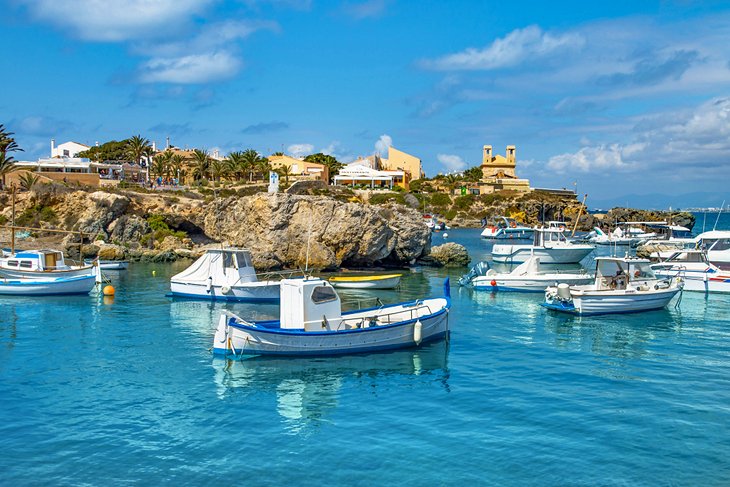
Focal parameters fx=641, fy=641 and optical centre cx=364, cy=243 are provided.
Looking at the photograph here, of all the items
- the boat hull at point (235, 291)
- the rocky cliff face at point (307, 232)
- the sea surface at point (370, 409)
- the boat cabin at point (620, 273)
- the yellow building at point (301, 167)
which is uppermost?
the yellow building at point (301, 167)

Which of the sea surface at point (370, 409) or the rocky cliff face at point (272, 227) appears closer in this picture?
the sea surface at point (370, 409)

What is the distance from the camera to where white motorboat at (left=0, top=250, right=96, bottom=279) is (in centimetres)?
3928

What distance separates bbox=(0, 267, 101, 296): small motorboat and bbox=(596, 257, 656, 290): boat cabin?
98.3 ft

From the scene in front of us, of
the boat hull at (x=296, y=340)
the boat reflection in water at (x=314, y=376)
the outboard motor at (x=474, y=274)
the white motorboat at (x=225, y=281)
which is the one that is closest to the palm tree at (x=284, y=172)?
the outboard motor at (x=474, y=274)

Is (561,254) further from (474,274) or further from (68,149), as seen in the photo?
(68,149)

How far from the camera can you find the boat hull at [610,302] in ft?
111

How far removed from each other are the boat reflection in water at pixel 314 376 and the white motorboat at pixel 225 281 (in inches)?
531

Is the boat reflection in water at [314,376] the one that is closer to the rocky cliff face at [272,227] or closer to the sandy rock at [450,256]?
the rocky cliff face at [272,227]

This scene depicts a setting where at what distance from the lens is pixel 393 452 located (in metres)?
15.8

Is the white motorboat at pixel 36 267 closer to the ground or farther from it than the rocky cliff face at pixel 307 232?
closer to the ground

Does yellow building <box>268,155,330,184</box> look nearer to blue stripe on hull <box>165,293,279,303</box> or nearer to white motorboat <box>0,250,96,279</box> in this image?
white motorboat <box>0,250,96,279</box>

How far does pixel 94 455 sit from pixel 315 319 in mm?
10722

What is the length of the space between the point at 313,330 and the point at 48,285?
70.6ft

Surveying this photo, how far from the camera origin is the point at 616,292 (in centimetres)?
3403
